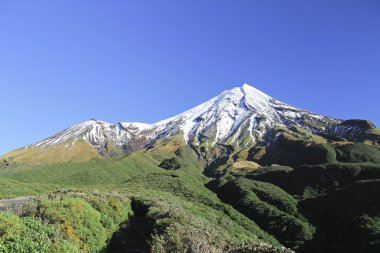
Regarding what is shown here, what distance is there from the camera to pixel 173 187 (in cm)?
8619

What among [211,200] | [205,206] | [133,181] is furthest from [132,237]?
[133,181]

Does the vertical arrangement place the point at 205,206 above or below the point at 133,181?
below

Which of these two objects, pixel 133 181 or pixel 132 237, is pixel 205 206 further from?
pixel 133 181

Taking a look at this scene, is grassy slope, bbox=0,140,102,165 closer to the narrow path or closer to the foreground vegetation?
the foreground vegetation

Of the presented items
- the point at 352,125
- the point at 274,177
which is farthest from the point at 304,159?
the point at 352,125

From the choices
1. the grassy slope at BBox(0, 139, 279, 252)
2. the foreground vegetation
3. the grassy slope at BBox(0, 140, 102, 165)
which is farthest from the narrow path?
the grassy slope at BBox(0, 140, 102, 165)

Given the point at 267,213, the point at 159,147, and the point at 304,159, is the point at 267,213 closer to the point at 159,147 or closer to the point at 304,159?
the point at 304,159

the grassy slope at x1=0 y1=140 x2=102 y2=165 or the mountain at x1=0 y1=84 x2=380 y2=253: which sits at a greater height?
the grassy slope at x1=0 y1=140 x2=102 y2=165

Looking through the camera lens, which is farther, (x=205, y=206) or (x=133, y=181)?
(x=133, y=181)

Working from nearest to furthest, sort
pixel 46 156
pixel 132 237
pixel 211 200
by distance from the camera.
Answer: pixel 132 237 → pixel 211 200 → pixel 46 156

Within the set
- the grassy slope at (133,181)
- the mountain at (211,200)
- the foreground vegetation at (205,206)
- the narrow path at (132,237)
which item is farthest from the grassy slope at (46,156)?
the narrow path at (132,237)

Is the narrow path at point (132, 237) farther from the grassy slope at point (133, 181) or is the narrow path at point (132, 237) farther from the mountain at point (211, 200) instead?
the grassy slope at point (133, 181)

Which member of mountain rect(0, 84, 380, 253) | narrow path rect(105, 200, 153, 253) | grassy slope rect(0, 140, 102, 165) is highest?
grassy slope rect(0, 140, 102, 165)

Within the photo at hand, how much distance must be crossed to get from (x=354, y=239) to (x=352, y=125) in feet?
449
